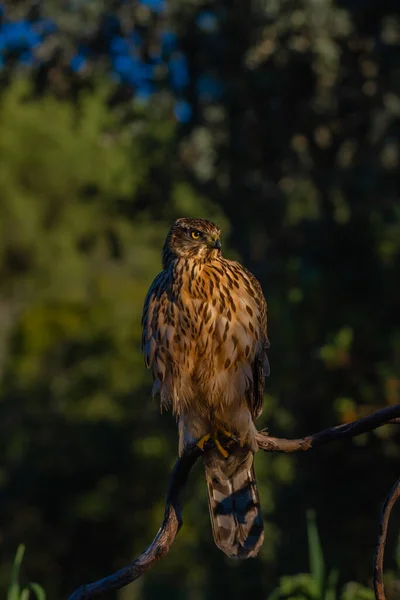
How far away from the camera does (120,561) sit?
1709cm

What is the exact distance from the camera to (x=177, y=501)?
2.80m

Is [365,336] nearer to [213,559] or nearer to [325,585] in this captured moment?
[213,559]

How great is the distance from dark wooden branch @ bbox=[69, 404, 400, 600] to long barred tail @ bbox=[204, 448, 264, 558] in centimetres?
81

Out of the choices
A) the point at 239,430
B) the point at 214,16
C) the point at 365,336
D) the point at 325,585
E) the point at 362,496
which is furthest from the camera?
the point at 214,16

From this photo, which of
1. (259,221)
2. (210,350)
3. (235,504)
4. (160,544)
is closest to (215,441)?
(235,504)

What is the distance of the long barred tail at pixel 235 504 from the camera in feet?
12.5

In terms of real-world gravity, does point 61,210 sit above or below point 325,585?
above

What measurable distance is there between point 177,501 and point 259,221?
8409mm

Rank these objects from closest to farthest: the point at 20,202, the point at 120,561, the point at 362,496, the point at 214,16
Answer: the point at 362,496
the point at 214,16
the point at 120,561
the point at 20,202

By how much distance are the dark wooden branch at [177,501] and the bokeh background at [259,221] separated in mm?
4929

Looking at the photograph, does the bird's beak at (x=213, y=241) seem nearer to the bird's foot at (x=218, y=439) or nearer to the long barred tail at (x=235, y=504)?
the bird's foot at (x=218, y=439)

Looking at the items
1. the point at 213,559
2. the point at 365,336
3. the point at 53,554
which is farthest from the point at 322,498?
the point at 53,554

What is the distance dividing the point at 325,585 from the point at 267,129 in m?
7.57

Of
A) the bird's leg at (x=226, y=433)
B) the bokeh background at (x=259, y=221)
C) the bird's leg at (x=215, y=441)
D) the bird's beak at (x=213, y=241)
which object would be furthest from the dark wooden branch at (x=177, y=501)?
the bokeh background at (x=259, y=221)
